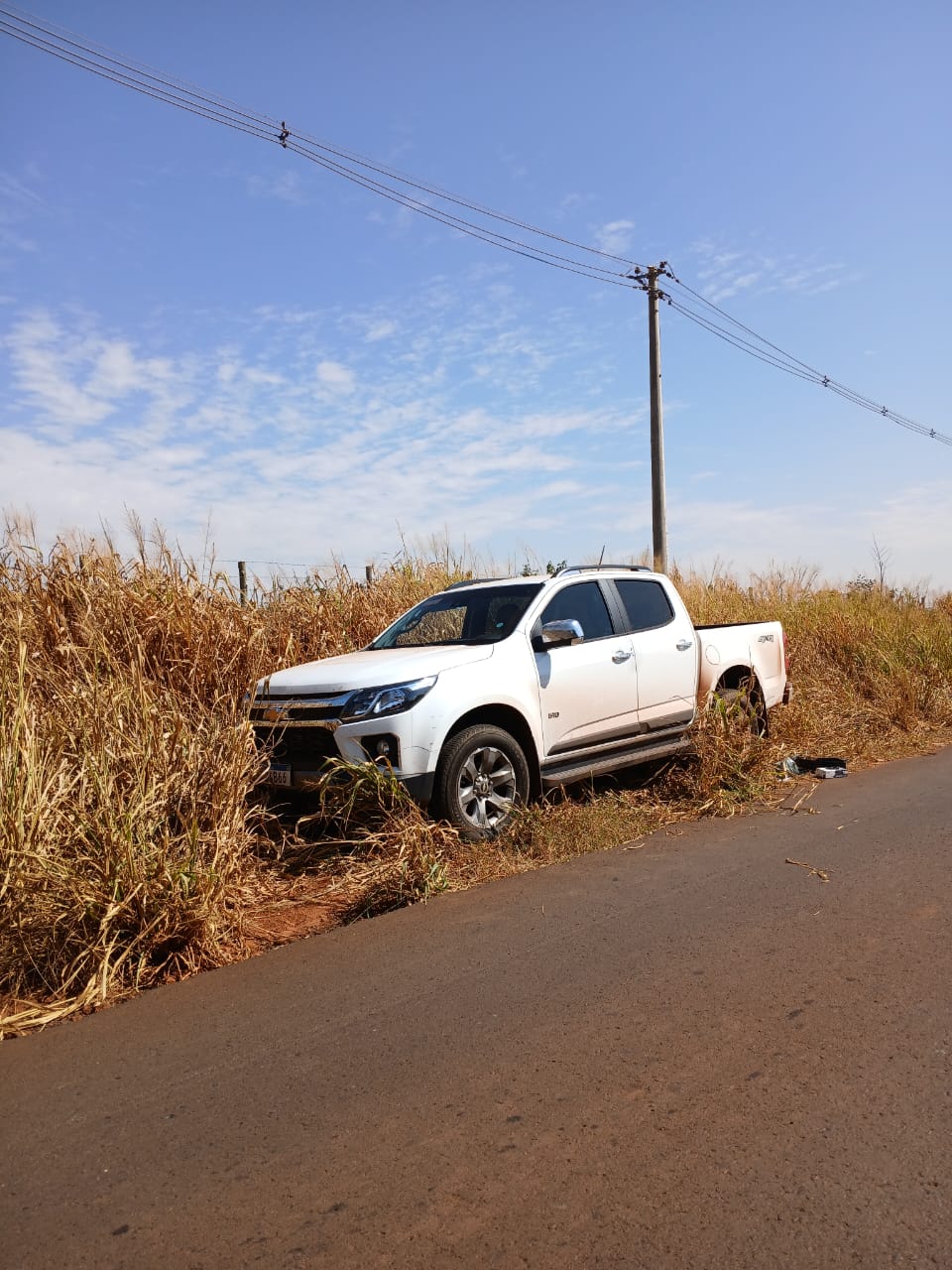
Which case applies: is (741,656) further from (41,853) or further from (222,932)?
(41,853)

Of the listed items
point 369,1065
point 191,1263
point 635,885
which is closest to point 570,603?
point 635,885

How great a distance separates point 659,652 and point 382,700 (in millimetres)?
2953

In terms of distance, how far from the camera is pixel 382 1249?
252 centimetres

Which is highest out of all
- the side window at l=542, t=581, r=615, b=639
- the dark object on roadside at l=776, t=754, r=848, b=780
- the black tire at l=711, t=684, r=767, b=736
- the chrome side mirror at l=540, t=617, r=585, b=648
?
the side window at l=542, t=581, r=615, b=639

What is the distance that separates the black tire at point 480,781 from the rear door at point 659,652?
167cm

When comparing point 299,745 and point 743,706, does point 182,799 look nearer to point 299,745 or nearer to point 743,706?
point 299,745

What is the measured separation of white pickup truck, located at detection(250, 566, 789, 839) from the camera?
655 cm

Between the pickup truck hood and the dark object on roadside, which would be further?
the dark object on roadside

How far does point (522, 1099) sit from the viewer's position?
3.26 m

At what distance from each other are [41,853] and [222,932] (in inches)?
37.3

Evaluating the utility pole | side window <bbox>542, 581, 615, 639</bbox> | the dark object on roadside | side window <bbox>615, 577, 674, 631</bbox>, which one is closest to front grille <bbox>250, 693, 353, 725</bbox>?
side window <bbox>542, 581, 615, 639</bbox>

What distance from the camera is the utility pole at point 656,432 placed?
18.9 metres

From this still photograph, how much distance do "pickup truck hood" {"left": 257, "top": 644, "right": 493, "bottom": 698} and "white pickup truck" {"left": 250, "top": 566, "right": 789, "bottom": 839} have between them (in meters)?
0.01

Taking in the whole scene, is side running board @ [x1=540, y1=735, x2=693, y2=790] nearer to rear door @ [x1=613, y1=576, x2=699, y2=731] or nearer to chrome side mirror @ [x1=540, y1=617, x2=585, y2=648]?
rear door @ [x1=613, y1=576, x2=699, y2=731]
